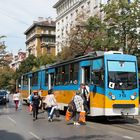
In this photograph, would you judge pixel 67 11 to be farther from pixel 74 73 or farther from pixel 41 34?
pixel 74 73

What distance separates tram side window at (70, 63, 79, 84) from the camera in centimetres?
2390

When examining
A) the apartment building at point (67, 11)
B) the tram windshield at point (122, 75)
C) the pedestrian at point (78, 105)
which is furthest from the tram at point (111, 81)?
the apartment building at point (67, 11)

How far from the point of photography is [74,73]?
79.6 feet

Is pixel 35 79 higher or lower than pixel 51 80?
higher

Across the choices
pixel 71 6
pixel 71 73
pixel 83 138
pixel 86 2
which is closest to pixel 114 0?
pixel 71 73

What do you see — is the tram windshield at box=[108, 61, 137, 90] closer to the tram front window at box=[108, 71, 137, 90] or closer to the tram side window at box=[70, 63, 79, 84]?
the tram front window at box=[108, 71, 137, 90]

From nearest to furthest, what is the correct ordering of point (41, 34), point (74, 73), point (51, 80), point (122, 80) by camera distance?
point (122, 80) → point (74, 73) → point (51, 80) → point (41, 34)

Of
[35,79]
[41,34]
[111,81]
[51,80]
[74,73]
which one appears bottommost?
[111,81]

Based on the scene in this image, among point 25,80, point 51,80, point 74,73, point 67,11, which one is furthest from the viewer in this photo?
point 67,11

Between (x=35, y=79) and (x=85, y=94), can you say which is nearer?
(x=85, y=94)

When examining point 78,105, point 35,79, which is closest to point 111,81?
point 78,105

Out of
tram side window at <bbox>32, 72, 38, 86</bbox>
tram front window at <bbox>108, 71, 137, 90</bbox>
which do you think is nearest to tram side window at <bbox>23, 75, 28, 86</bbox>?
tram side window at <bbox>32, 72, 38, 86</bbox>

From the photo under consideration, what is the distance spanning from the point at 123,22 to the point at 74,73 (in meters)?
11.1

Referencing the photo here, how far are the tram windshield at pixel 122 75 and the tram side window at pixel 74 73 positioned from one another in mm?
3293
